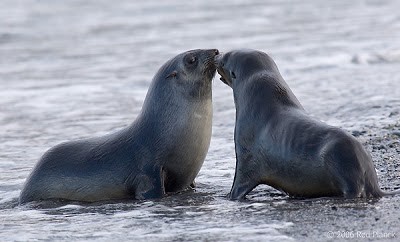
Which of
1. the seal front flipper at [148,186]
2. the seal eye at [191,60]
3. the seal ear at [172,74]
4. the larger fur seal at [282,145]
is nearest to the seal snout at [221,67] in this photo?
the larger fur seal at [282,145]

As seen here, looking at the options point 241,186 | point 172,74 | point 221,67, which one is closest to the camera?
point 241,186

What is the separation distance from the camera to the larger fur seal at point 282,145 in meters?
6.53

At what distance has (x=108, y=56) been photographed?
18.6 m

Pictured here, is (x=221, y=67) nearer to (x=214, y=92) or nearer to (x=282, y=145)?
(x=282, y=145)

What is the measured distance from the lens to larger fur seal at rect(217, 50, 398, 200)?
653 centimetres

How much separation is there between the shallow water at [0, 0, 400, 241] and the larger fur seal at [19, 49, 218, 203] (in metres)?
0.20

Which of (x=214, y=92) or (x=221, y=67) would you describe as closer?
(x=221, y=67)

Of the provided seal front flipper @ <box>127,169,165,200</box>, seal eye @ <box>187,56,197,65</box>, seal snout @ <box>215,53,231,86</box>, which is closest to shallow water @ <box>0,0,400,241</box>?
seal front flipper @ <box>127,169,165,200</box>

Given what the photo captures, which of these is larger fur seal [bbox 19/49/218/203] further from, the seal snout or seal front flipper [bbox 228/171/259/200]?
seal front flipper [bbox 228/171/259/200]

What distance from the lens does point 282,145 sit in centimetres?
697

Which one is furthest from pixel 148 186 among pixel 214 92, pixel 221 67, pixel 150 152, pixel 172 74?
pixel 214 92

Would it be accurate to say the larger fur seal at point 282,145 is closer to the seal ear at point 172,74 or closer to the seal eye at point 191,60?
the seal eye at point 191,60

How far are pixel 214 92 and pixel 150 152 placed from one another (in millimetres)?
6207

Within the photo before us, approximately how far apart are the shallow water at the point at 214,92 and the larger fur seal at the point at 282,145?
155 mm
